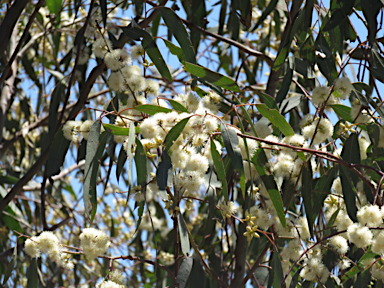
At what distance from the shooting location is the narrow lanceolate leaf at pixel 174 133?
1.07 meters

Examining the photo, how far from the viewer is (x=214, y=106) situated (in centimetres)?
141

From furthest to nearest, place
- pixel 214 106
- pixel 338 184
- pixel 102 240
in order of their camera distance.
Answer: pixel 338 184 < pixel 214 106 < pixel 102 240

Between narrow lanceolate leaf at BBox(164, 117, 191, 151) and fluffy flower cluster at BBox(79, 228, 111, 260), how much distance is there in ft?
1.19

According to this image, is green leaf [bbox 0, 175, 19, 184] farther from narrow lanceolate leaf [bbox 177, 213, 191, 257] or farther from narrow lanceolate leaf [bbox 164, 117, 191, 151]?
narrow lanceolate leaf [bbox 164, 117, 191, 151]

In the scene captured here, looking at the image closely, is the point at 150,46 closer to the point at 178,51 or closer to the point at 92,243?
the point at 178,51

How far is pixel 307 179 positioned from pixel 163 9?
66cm

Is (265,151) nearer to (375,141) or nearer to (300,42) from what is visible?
(375,141)

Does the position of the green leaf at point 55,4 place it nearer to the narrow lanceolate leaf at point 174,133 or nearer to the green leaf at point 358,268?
the narrow lanceolate leaf at point 174,133

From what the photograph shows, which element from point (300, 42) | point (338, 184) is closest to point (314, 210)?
point (338, 184)

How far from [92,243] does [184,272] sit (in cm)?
26

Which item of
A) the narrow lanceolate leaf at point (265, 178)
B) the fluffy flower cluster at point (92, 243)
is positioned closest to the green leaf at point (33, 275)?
the fluffy flower cluster at point (92, 243)

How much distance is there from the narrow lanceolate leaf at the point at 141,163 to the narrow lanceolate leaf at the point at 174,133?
0.33ft

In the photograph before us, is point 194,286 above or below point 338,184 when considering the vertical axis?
below

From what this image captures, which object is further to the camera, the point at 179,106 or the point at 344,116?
the point at 344,116
